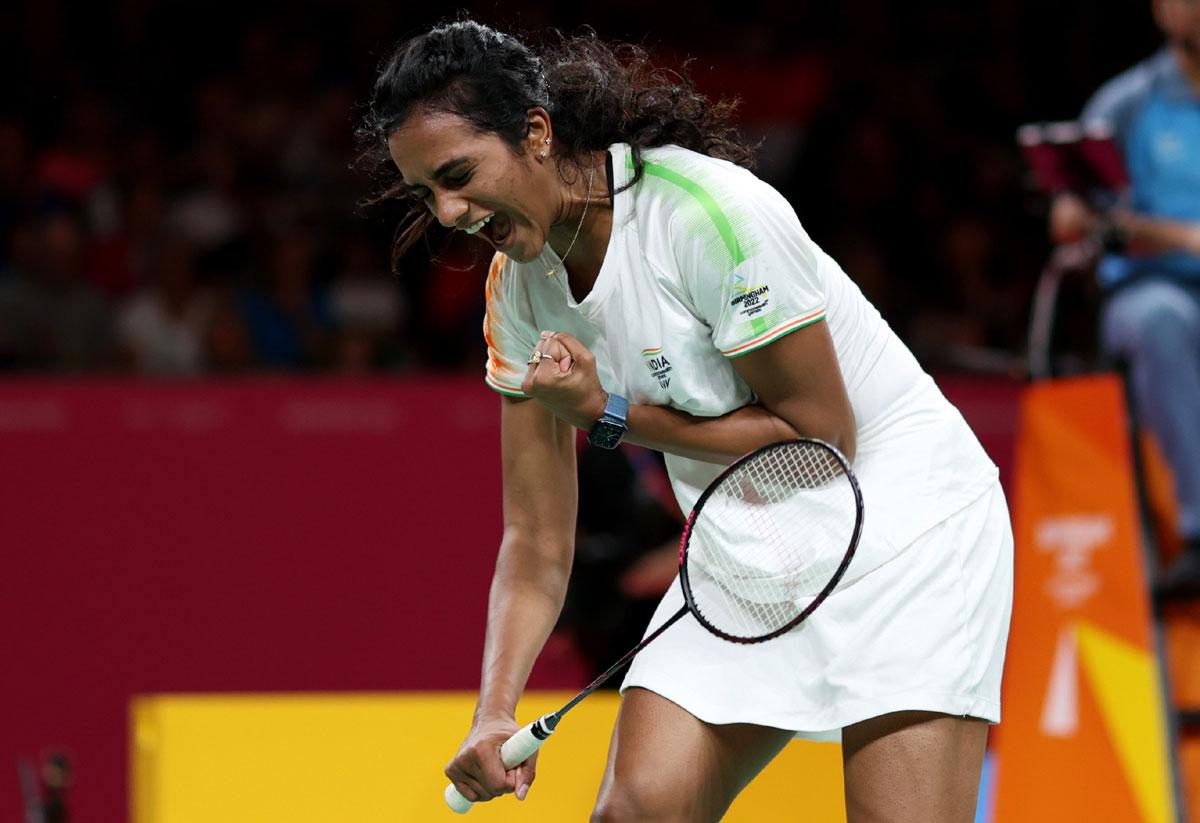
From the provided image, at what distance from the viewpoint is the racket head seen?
2170 mm

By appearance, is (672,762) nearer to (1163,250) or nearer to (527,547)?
(527,547)

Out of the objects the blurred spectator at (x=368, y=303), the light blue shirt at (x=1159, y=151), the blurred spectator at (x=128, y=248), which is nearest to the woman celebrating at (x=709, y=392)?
the light blue shirt at (x=1159, y=151)

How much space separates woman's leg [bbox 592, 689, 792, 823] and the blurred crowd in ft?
10.2

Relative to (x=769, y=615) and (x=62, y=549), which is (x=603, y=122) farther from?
(x=62, y=549)

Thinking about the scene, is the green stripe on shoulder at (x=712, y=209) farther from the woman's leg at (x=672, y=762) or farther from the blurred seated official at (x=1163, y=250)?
the blurred seated official at (x=1163, y=250)

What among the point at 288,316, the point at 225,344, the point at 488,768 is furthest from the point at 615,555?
the point at 488,768

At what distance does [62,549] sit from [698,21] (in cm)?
385

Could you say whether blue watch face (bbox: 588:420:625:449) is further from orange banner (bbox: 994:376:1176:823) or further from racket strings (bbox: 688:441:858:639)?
orange banner (bbox: 994:376:1176:823)

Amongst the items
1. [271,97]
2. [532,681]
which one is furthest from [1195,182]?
[271,97]

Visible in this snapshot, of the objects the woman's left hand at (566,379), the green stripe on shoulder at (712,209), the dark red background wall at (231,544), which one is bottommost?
the dark red background wall at (231,544)

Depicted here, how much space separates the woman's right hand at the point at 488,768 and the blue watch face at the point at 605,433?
422 mm

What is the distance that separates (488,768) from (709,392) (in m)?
A: 0.57

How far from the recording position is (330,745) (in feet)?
9.75

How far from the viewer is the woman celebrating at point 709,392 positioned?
2.15 meters
